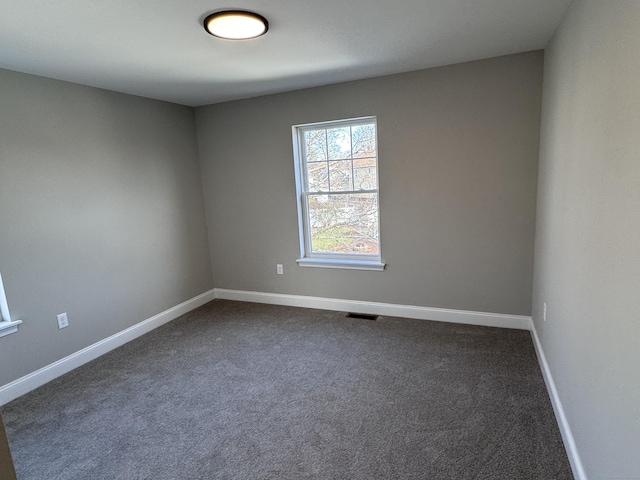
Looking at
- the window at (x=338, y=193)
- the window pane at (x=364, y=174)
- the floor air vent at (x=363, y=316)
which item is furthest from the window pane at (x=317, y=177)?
the floor air vent at (x=363, y=316)

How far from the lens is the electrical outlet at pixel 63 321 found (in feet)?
9.38

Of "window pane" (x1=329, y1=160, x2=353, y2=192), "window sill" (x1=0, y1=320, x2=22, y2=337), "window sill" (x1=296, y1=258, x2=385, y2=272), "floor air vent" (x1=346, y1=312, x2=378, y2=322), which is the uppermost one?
"window pane" (x1=329, y1=160, x2=353, y2=192)

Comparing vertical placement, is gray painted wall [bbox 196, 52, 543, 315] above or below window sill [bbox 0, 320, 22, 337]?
above

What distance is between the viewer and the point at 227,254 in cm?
433

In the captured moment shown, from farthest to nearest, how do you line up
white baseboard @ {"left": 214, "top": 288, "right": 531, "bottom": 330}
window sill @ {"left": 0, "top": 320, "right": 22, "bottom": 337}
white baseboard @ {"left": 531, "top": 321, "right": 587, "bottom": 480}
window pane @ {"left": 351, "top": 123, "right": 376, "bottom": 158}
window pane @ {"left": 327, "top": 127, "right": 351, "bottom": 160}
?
1. window pane @ {"left": 327, "top": 127, "right": 351, "bottom": 160}
2. window pane @ {"left": 351, "top": 123, "right": 376, "bottom": 158}
3. white baseboard @ {"left": 214, "top": 288, "right": 531, "bottom": 330}
4. window sill @ {"left": 0, "top": 320, "right": 22, "bottom": 337}
5. white baseboard @ {"left": 531, "top": 321, "right": 587, "bottom": 480}

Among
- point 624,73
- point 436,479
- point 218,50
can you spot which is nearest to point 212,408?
point 436,479

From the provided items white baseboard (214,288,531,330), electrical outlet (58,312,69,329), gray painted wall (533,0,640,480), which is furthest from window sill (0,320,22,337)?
gray painted wall (533,0,640,480)

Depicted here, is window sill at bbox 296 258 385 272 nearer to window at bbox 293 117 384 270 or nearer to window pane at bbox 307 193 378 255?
window at bbox 293 117 384 270

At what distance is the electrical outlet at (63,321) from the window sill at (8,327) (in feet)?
0.95

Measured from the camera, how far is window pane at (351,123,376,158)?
3.48m

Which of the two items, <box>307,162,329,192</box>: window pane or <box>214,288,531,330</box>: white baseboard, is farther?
<box>307,162,329,192</box>: window pane

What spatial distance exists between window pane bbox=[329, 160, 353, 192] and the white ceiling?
0.82 metres

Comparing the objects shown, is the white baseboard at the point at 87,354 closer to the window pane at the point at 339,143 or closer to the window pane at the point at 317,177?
the window pane at the point at 317,177

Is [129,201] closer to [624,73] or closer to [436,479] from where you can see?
[436,479]
